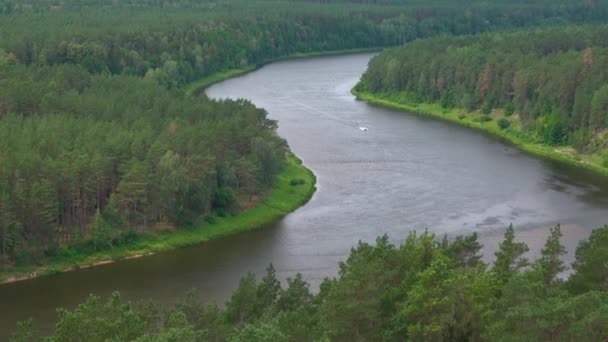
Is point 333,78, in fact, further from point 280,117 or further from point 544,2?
point 544,2

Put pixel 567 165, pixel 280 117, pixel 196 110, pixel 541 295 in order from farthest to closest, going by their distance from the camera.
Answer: pixel 280 117 < pixel 567 165 < pixel 196 110 < pixel 541 295

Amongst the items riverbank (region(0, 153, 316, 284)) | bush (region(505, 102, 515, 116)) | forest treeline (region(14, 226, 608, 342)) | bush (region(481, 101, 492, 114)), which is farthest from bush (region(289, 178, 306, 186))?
bush (region(481, 101, 492, 114))

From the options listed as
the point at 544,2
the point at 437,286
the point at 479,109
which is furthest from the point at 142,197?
the point at 544,2

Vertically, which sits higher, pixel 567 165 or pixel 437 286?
pixel 437 286

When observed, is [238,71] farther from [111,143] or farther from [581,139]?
[111,143]

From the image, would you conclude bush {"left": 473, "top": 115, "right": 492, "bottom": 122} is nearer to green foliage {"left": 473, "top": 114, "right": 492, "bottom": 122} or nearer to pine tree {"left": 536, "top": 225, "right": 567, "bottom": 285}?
green foliage {"left": 473, "top": 114, "right": 492, "bottom": 122}

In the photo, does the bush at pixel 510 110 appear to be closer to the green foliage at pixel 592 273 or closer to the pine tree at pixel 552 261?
the pine tree at pixel 552 261
